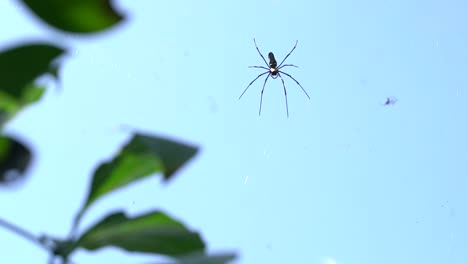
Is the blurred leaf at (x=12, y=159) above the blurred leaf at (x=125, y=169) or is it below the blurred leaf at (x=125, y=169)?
below

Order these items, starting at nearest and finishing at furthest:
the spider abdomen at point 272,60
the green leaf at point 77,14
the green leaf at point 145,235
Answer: the green leaf at point 77,14 < the green leaf at point 145,235 < the spider abdomen at point 272,60

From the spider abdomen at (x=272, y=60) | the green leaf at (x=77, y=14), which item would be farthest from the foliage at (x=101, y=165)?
the spider abdomen at (x=272, y=60)

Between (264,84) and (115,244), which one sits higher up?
(264,84)

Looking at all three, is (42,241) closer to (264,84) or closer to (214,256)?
(214,256)

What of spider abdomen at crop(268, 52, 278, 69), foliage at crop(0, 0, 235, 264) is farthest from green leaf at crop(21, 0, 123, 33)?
spider abdomen at crop(268, 52, 278, 69)

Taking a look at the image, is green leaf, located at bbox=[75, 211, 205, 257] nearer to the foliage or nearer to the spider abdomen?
the foliage

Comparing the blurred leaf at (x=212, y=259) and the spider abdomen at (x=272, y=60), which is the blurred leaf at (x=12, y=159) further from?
the spider abdomen at (x=272, y=60)

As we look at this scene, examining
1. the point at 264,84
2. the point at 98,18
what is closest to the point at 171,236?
the point at 98,18

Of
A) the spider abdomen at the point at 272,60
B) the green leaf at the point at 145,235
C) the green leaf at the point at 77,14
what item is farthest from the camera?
the spider abdomen at the point at 272,60

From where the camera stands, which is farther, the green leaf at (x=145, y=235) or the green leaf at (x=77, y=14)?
the green leaf at (x=145, y=235)
